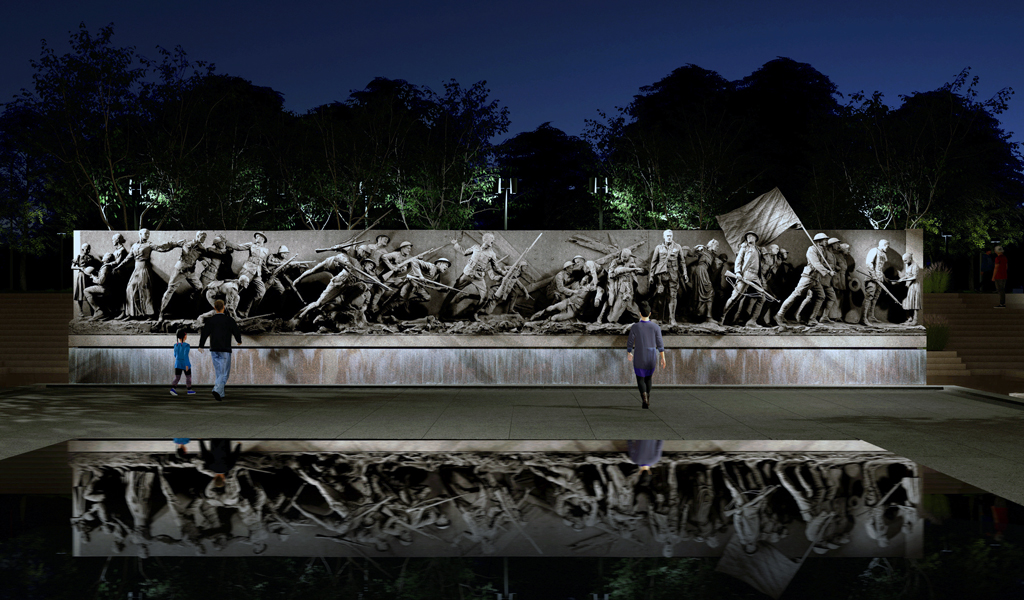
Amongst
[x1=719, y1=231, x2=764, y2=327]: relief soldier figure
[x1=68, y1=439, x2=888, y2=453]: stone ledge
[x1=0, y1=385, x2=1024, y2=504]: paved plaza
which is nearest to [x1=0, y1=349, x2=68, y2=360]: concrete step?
[x1=0, y1=385, x2=1024, y2=504]: paved plaza

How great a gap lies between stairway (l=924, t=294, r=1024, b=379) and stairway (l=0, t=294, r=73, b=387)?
21.9 meters

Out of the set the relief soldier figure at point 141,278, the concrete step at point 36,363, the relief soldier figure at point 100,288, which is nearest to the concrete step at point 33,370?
the concrete step at point 36,363

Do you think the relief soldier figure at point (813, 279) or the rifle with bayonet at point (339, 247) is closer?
the relief soldier figure at point (813, 279)

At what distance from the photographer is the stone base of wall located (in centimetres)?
1709

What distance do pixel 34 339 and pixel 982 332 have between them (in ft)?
87.2

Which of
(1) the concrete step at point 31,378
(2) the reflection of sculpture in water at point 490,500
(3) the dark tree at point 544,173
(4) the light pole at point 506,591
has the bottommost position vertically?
(1) the concrete step at point 31,378

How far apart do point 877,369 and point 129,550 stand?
52.2 feet

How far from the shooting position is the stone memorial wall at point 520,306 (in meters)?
17.0

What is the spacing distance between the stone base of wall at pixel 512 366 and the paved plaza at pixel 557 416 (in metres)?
0.58

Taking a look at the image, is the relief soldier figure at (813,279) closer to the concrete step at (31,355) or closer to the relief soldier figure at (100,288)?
the relief soldier figure at (100,288)

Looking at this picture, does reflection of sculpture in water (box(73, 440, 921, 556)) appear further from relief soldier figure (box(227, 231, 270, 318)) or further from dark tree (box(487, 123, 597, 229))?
dark tree (box(487, 123, 597, 229))

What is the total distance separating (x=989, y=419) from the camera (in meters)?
11.6

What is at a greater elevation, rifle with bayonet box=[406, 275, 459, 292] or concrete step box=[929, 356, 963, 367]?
rifle with bayonet box=[406, 275, 459, 292]

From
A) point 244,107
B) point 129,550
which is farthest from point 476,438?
point 244,107
